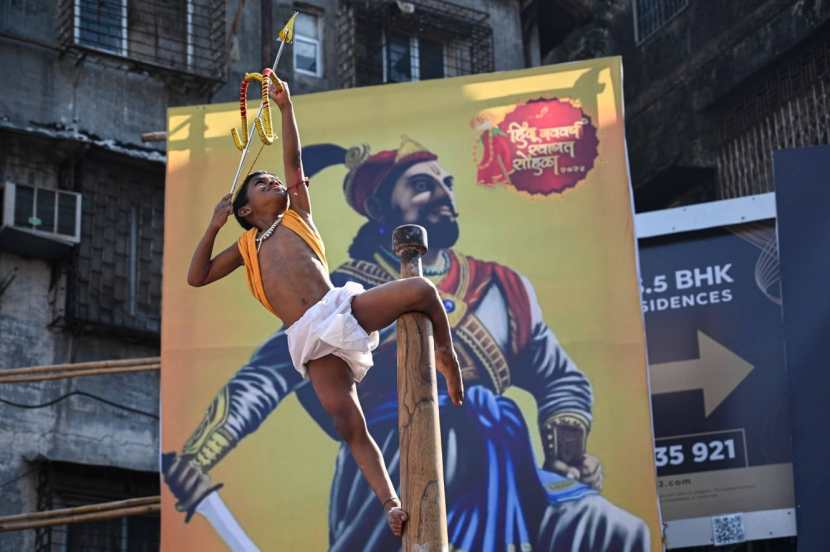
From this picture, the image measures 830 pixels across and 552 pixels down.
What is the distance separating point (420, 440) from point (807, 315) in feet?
26.3

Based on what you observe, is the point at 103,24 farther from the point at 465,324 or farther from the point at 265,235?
the point at 265,235

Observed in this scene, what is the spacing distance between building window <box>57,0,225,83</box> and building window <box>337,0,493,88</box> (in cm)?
165

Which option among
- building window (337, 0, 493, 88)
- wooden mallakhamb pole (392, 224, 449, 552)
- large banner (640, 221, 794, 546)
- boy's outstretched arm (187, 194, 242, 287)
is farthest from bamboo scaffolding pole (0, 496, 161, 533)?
building window (337, 0, 493, 88)

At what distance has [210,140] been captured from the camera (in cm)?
1491

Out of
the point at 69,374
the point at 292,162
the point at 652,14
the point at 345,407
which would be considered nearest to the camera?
the point at 345,407

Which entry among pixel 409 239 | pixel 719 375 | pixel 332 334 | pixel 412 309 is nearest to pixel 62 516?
pixel 719 375

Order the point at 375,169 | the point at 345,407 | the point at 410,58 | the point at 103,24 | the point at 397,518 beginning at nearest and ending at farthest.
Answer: the point at 397,518 → the point at 345,407 → the point at 375,169 → the point at 103,24 → the point at 410,58

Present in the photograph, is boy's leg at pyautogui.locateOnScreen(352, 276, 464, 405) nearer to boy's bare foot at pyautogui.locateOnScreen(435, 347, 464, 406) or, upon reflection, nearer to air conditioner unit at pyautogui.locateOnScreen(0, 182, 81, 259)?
boy's bare foot at pyautogui.locateOnScreen(435, 347, 464, 406)

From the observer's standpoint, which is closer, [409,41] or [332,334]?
[332,334]

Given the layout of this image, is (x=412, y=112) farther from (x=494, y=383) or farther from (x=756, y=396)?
(x=756, y=396)

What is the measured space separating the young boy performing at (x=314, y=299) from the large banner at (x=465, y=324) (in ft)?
16.4

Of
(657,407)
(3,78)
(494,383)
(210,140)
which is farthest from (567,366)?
(3,78)

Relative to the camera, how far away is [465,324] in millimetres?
14375

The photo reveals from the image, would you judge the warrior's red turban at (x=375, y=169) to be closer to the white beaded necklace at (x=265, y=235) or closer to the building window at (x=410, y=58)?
the building window at (x=410, y=58)
